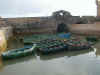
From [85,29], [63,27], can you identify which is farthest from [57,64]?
[85,29]

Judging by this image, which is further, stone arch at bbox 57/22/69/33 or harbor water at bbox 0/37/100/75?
stone arch at bbox 57/22/69/33

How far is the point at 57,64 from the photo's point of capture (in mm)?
8906

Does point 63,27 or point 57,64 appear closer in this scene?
point 57,64

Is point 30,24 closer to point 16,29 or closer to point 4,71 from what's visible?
point 16,29

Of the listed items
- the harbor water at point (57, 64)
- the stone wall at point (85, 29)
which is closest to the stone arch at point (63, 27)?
the stone wall at point (85, 29)

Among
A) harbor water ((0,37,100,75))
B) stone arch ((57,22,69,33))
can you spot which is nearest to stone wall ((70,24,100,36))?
stone arch ((57,22,69,33))

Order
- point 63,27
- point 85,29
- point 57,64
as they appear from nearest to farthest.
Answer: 1. point 57,64
2. point 85,29
3. point 63,27

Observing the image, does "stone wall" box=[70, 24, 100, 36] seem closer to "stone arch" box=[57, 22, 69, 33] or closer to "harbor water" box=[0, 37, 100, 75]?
"stone arch" box=[57, 22, 69, 33]

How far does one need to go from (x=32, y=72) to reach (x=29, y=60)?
6.98ft

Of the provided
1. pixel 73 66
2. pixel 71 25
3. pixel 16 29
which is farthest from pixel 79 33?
pixel 73 66

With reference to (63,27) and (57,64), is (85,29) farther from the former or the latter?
(57,64)

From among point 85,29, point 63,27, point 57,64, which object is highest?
point 63,27

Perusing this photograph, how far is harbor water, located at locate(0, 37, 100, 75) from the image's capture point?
7.63 metres

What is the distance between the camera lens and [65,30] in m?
19.2
